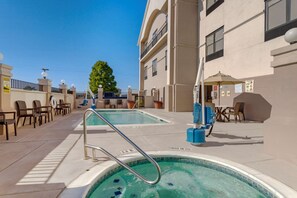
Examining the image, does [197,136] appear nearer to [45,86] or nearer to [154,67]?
[45,86]

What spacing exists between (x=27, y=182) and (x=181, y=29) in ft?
43.8

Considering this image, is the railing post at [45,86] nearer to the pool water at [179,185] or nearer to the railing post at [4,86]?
the railing post at [4,86]

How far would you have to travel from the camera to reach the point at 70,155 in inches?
140

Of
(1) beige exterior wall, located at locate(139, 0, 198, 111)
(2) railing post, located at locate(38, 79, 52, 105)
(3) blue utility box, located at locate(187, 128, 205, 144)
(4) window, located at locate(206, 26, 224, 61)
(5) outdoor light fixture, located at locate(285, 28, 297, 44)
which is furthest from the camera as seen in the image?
(1) beige exterior wall, located at locate(139, 0, 198, 111)

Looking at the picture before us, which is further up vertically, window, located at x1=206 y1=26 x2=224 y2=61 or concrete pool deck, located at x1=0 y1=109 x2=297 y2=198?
window, located at x1=206 y1=26 x2=224 y2=61

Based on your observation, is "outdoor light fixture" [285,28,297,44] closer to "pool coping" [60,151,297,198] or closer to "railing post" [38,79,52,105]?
"pool coping" [60,151,297,198]

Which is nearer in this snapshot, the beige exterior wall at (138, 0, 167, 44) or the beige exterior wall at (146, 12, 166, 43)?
the beige exterior wall at (138, 0, 167, 44)

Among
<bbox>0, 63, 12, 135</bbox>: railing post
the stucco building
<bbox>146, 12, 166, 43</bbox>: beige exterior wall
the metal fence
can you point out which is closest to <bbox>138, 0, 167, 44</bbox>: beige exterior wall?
the stucco building

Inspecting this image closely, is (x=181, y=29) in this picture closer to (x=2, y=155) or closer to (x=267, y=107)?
(x=267, y=107)

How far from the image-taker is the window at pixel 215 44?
1100 cm

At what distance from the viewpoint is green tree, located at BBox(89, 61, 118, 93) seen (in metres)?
34.7

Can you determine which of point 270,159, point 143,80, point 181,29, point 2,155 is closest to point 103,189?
point 2,155

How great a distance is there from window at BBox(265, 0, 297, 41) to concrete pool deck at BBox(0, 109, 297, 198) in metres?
5.04

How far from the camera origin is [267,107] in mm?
7918
